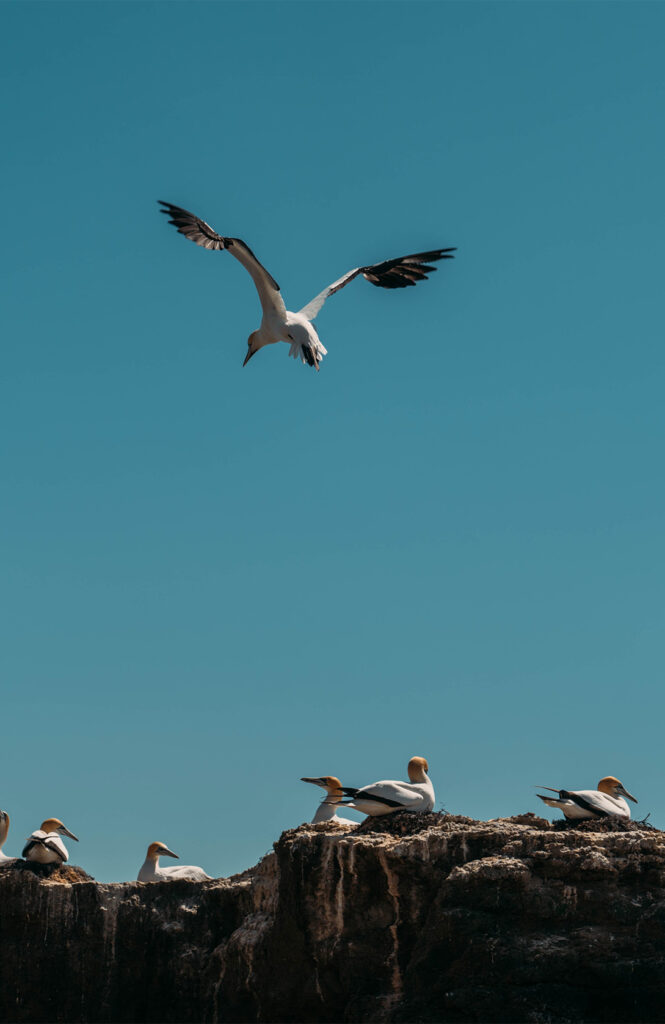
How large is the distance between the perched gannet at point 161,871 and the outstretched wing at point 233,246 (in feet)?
28.0

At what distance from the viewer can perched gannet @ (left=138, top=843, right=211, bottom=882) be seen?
22156 mm

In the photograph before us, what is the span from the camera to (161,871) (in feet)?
74.5

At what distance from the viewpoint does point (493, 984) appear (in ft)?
51.4

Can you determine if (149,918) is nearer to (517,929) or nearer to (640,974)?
(517,929)

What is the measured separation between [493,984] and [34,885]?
7.65 meters

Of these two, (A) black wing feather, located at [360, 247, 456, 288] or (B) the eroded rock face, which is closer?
(B) the eroded rock face

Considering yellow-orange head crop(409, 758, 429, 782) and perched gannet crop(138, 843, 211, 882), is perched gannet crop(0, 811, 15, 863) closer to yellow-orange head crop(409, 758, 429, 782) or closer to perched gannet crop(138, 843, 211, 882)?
perched gannet crop(138, 843, 211, 882)

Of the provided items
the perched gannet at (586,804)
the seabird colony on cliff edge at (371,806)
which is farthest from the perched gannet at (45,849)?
the perched gannet at (586,804)

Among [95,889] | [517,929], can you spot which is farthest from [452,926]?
[95,889]

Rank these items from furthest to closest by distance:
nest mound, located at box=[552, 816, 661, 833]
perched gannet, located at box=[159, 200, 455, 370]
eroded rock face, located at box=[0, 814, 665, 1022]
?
perched gannet, located at box=[159, 200, 455, 370], nest mound, located at box=[552, 816, 661, 833], eroded rock face, located at box=[0, 814, 665, 1022]

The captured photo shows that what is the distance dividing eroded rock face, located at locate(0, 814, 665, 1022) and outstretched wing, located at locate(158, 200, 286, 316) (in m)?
8.14

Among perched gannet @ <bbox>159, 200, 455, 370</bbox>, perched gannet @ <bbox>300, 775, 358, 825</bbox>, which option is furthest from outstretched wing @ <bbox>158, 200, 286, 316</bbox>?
perched gannet @ <bbox>300, 775, 358, 825</bbox>

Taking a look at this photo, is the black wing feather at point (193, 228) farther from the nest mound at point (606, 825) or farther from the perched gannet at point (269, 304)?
the nest mound at point (606, 825)

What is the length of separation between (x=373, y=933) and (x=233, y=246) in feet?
33.3
